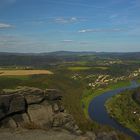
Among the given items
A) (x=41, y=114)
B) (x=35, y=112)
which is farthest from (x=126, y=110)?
(x=35, y=112)

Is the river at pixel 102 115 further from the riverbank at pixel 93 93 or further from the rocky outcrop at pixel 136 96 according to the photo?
the rocky outcrop at pixel 136 96

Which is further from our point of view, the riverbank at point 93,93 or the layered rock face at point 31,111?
the riverbank at point 93,93

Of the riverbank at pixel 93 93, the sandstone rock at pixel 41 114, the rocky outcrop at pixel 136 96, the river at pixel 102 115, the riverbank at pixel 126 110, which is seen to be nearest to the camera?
the sandstone rock at pixel 41 114

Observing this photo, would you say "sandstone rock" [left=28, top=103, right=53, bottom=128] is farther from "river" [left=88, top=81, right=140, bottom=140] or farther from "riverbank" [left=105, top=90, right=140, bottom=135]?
"riverbank" [left=105, top=90, right=140, bottom=135]

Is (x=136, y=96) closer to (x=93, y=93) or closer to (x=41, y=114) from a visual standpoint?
(x=93, y=93)

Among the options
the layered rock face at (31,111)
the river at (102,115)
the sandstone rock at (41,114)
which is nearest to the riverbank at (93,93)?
the river at (102,115)

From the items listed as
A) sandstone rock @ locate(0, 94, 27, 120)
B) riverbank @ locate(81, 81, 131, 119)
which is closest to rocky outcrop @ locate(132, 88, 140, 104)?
riverbank @ locate(81, 81, 131, 119)

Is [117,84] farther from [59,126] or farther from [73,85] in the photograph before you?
[59,126]
